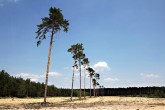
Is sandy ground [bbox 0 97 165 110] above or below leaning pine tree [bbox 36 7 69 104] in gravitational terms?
below

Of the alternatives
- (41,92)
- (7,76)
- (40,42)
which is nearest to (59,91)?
(41,92)

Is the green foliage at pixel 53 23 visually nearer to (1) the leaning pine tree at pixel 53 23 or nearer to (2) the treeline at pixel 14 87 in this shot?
(1) the leaning pine tree at pixel 53 23

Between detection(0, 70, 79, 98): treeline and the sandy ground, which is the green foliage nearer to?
the sandy ground

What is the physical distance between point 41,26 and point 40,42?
275 cm

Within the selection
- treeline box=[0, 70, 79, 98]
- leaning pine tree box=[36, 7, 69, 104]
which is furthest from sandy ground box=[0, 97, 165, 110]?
treeline box=[0, 70, 79, 98]

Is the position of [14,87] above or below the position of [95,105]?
above

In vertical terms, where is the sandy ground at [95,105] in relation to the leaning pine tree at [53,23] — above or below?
below

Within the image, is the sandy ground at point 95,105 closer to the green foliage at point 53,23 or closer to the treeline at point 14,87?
the green foliage at point 53,23

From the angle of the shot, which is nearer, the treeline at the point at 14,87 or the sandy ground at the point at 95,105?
the sandy ground at the point at 95,105

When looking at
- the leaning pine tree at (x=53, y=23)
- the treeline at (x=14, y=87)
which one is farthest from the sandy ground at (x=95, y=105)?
the treeline at (x=14, y=87)

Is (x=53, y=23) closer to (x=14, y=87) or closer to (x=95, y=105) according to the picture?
(x=95, y=105)

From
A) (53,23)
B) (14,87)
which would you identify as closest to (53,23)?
(53,23)

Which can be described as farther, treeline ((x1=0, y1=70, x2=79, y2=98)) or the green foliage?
treeline ((x1=0, y1=70, x2=79, y2=98))

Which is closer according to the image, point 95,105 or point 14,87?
point 95,105
